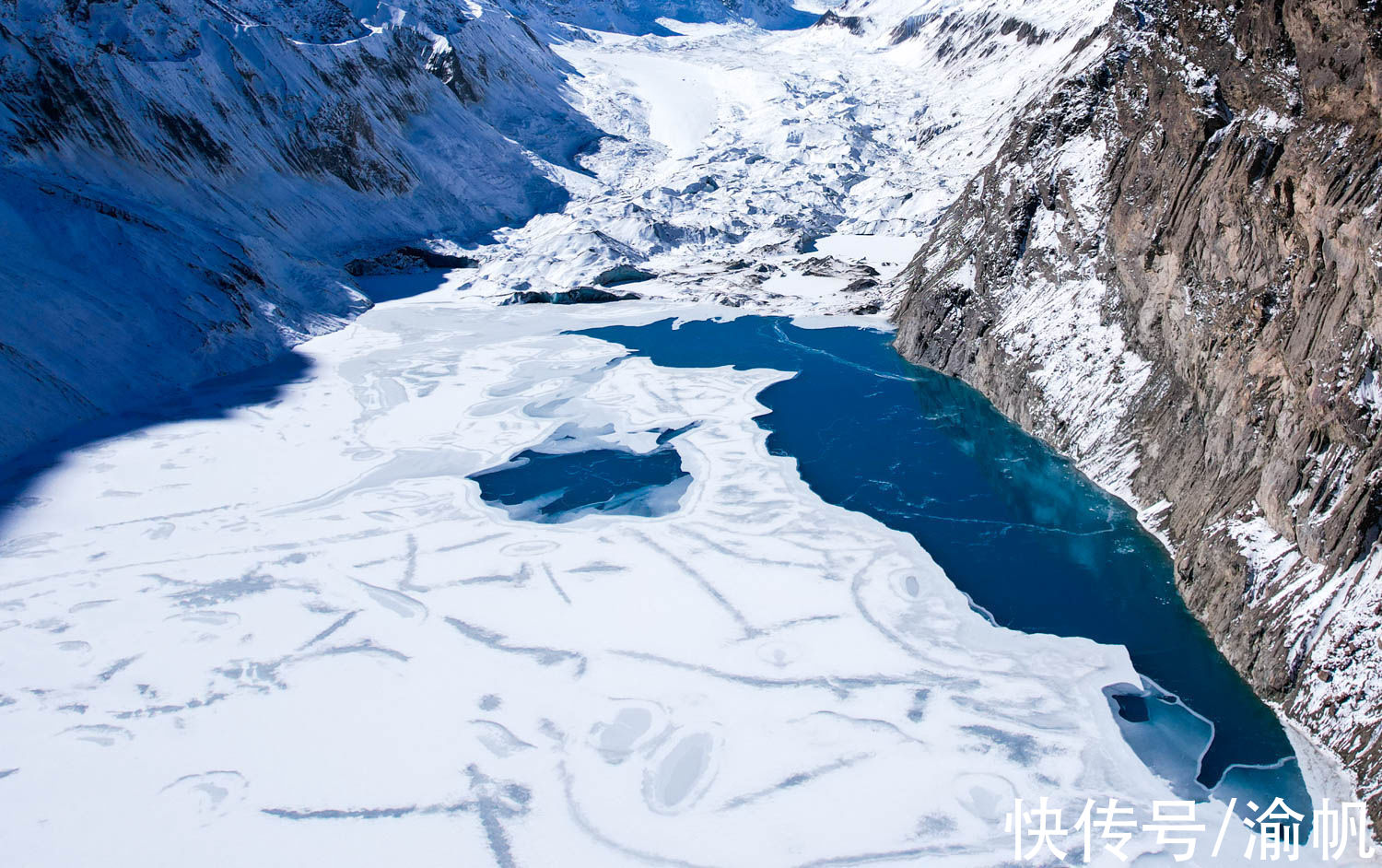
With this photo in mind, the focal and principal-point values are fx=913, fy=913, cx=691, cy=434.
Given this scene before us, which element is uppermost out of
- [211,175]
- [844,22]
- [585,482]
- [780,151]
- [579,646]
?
[844,22]

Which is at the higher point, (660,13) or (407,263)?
(660,13)

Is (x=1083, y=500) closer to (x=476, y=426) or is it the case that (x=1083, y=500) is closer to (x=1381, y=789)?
(x=1381, y=789)

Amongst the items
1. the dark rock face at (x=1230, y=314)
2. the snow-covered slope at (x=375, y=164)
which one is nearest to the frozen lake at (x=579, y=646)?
the dark rock face at (x=1230, y=314)

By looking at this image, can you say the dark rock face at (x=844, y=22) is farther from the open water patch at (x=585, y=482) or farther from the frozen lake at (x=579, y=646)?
the open water patch at (x=585, y=482)

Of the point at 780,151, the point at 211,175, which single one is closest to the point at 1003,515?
the point at 211,175

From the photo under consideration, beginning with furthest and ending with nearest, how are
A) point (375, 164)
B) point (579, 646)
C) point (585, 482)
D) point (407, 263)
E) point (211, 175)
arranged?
point (375, 164)
point (407, 263)
point (211, 175)
point (585, 482)
point (579, 646)

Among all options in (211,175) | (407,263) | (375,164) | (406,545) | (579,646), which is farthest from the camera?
(375,164)

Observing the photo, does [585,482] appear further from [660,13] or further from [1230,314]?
[660,13]
